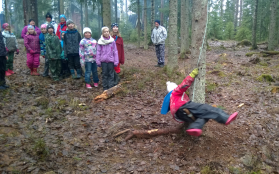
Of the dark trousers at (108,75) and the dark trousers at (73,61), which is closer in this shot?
the dark trousers at (108,75)

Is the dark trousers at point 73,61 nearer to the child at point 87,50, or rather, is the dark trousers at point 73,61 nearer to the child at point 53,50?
the child at point 53,50

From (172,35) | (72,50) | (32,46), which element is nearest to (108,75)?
(72,50)

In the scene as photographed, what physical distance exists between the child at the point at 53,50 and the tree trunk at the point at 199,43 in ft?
18.4

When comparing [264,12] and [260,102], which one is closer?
[260,102]

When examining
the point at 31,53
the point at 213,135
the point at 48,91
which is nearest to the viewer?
the point at 213,135

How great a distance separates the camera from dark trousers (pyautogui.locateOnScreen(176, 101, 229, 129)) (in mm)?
3411

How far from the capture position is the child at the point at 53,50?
764cm

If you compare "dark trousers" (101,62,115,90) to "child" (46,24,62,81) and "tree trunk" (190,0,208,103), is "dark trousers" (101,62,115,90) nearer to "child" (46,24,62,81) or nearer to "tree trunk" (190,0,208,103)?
"child" (46,24,62,81)

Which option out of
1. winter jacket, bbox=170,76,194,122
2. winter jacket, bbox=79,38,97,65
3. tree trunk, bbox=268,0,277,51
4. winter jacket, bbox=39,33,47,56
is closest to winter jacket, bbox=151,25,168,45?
winter jacket, bbox=79,38,97,65

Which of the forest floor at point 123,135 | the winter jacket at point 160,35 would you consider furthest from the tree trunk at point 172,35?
the forest floor at point 123,135

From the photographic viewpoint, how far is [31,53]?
795 centimetres

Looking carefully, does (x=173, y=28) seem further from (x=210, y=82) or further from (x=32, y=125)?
(x=32, y=125)

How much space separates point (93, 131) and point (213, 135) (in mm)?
2612

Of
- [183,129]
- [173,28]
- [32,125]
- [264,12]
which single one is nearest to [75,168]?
[32,125]
